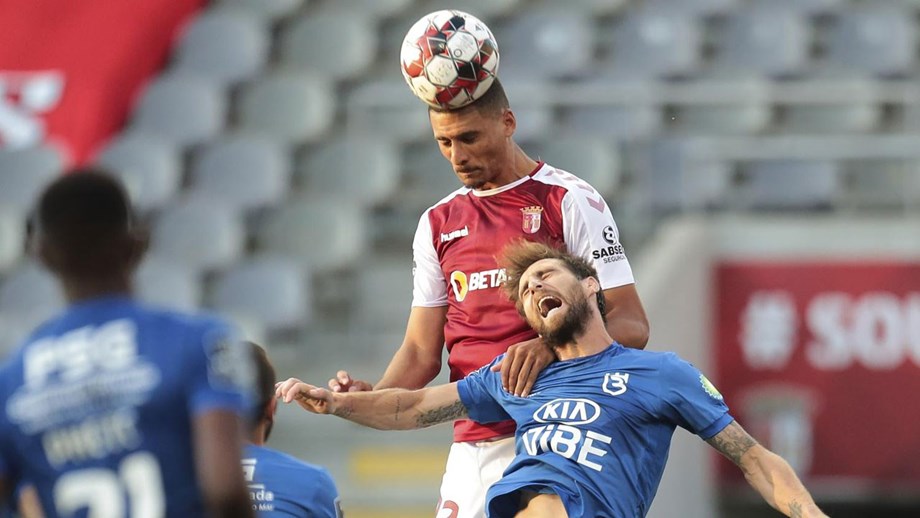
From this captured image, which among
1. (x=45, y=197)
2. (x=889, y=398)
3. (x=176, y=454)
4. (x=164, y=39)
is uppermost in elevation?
(x=164, y=39)

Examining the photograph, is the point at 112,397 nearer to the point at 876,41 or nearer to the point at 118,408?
the point at 118,408

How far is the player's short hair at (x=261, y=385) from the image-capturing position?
4.16m

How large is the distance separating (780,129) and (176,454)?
344 inches

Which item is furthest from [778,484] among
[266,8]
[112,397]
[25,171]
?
[266,8]

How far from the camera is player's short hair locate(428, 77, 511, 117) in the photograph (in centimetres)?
451

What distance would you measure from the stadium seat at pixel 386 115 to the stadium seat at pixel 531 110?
61cm

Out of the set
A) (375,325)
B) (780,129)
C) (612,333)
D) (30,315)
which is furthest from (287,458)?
(780,129)

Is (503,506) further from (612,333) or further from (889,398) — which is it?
(889,398)

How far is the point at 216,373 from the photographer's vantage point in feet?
8.58

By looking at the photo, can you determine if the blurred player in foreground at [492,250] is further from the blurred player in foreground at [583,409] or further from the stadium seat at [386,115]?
the stadium seat at [386,115]

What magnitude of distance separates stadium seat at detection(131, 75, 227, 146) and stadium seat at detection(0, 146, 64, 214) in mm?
745

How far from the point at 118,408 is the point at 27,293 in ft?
24.6

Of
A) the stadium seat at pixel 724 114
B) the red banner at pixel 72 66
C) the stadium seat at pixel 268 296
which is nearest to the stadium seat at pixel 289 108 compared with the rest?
the red banner at pixel 72 66

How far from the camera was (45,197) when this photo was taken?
8.75 ft
